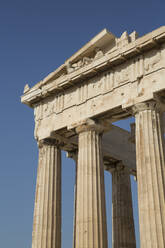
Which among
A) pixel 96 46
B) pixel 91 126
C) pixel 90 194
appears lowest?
pixel 90 194

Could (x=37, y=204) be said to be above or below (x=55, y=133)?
below

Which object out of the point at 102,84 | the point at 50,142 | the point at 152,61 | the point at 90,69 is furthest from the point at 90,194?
the point at 152,61

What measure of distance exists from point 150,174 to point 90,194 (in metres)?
4.94

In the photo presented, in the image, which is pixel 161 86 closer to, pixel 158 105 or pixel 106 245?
pixel 158 105

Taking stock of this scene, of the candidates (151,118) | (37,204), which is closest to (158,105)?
(151,118)

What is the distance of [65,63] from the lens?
95.2 feet

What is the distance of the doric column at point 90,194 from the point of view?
22906 mm

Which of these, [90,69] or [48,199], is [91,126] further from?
[48,199]

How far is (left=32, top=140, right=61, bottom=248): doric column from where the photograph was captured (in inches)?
1029

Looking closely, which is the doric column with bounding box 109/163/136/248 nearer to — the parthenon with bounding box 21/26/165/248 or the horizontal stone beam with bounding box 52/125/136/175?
the parthenon with bounding box 21/26/165/248

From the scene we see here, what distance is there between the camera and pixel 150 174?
2081 cm

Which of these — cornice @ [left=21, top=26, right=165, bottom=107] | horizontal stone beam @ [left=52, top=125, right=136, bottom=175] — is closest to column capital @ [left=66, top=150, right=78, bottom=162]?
horizontal stone beam @ [left=52, top=125, right=136, bottom=175]

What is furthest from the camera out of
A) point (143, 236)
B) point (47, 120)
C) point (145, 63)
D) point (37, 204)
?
point (47, 120)

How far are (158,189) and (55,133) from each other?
10.9 meters
